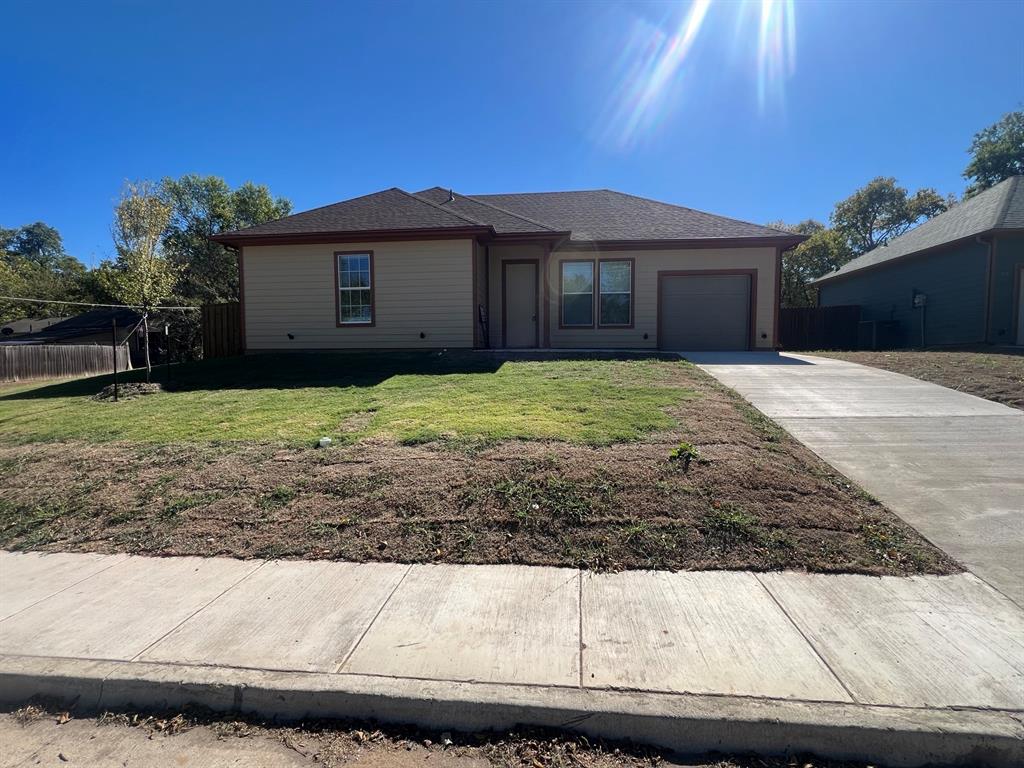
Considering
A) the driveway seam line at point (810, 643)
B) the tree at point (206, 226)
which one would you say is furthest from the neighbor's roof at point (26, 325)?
the driveway seam line at point (810, 643)

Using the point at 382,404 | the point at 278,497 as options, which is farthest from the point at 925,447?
the point at 278,497

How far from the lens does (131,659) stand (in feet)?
9.57

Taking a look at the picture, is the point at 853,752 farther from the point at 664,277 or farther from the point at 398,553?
the point at 664,277

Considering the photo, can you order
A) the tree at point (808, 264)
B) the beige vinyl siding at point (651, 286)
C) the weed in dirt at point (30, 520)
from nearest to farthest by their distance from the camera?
1. the weed in dirt at point (30, 520)
2. the beige vinyl siding at point (651, 286)
3. the tree at point (808, 264)

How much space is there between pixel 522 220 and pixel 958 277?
1354 cm

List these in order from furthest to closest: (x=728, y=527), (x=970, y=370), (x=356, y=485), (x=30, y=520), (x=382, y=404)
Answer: (x=970, y=370), (x=382, y=404), (x=356, y=485), (x=30, y=520), (x=728, y=527)

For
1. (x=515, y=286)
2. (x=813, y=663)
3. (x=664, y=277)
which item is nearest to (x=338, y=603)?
(x=813, y=663)

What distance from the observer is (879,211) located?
36312mm

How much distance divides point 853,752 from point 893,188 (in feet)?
142

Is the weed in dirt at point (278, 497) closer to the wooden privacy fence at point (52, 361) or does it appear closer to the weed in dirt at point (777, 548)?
the weed in dirt at point (777, 548)

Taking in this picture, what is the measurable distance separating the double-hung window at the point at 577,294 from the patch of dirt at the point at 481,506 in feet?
29.0

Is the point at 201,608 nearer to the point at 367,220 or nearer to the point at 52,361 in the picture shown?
the point at 367,220

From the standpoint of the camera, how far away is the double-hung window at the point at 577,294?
1452 cm

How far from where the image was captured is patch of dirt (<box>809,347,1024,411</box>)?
8.06 metres
